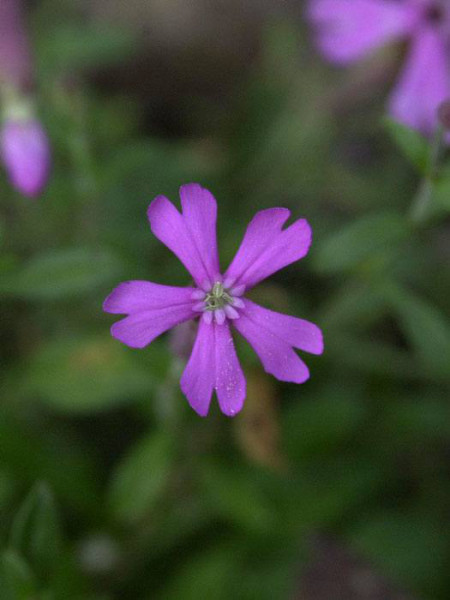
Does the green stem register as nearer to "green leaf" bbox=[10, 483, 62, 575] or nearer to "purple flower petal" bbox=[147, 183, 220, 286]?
"purple flower petal" bbox=[147, 183, 220, 286]

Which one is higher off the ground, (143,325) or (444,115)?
(444,115)

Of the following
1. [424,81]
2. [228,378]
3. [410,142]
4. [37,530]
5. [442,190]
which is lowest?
[228,378]

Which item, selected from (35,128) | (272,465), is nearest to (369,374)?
(272,465)

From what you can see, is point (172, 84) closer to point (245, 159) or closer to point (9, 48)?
point (245, 159)

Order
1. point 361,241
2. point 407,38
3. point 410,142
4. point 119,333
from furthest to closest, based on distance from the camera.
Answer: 1. point 407,38
2. point 361,241
3. point 410,142
4. point 119,333

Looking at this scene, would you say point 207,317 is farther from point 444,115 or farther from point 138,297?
point 444,115

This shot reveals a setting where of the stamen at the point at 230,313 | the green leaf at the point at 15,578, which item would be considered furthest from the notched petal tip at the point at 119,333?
the green leaf at the point at 15,578

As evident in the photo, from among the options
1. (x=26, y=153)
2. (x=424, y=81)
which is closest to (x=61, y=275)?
(x=26, y=153)

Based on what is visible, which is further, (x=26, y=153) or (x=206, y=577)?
(x=206, y=577)
